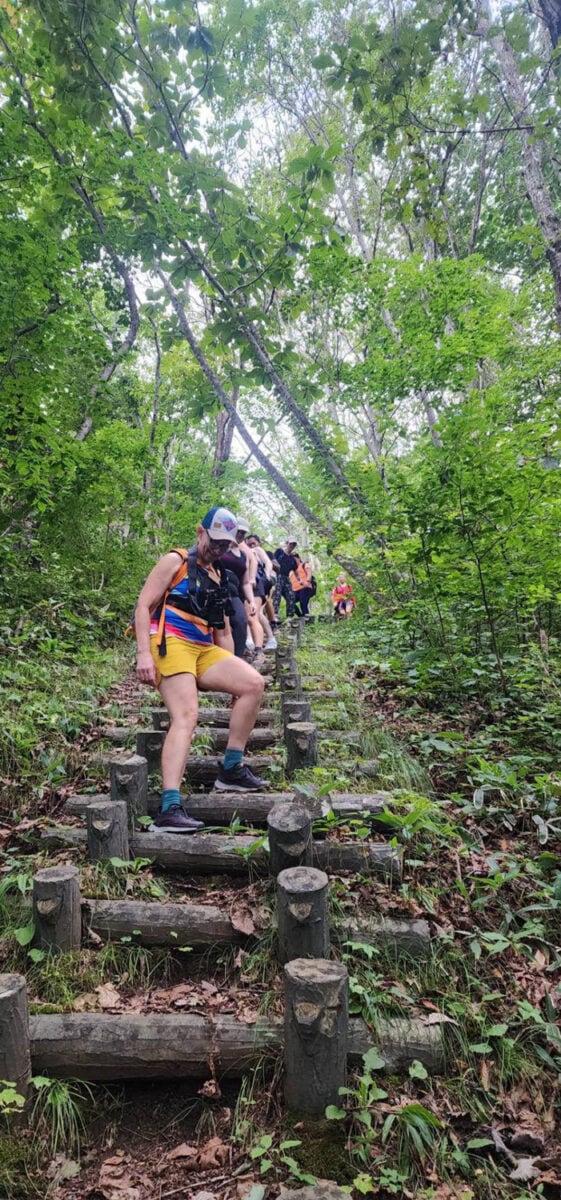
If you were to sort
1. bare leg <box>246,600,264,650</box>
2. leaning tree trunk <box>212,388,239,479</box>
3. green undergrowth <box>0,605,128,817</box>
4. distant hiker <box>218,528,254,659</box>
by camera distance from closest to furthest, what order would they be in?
green undergrowth <box>0,605,128,817</box> < distant hiker <box>218,528,254,659</box> < bare leg <box>246,600,264,650</box> < leaning tree trunk <box>212,388,239,479</box>

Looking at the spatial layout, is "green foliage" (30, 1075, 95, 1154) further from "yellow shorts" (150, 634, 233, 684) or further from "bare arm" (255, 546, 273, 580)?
"bare arm" (255, 546, 273, 580)

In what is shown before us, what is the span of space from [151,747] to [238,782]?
0.72 m

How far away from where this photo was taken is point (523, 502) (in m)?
4.94

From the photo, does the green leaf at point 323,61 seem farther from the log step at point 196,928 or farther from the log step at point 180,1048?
the log step at point 180,1048

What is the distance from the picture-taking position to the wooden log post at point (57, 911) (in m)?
2.71

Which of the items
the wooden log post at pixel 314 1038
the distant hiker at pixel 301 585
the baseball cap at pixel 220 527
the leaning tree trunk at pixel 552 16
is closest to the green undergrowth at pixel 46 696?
the baseball cap at pixel 220 527

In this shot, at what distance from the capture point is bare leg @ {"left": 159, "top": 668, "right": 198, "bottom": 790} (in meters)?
3.60

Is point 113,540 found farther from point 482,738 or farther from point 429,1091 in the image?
point 429,1091

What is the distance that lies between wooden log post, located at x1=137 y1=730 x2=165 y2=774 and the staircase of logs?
1.21 feet

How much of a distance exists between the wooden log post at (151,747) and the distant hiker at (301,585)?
9.52m

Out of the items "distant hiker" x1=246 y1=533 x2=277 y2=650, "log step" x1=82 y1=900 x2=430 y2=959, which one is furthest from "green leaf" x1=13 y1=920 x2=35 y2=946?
"distant hiker" x1=246 y1=533 x2=277 y2=650

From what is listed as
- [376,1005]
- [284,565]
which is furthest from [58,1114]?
[284,565]

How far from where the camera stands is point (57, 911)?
2719 mm

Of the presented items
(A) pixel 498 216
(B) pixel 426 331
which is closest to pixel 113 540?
(B) pixel 426 331
